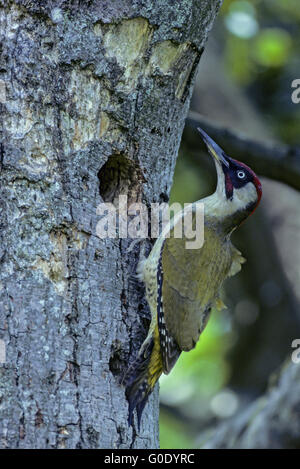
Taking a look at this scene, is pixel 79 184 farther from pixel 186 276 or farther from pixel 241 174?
pixel 241 174

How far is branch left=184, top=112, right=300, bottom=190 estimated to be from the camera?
5.62 m

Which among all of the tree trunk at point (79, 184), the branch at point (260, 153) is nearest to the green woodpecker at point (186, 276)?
the tree trunk at point (79, 184)

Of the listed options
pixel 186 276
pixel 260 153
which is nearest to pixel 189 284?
pixel 186 276

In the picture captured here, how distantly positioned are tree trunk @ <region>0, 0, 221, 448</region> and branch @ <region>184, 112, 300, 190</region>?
5.37 feet

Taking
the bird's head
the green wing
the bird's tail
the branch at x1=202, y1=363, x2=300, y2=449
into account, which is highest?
the bird's head

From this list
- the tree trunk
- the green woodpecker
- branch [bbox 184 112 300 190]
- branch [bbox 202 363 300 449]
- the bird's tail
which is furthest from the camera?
branch [bbox 184 112 300 190]

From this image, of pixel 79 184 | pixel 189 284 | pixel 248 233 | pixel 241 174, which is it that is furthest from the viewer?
pixel 248 233

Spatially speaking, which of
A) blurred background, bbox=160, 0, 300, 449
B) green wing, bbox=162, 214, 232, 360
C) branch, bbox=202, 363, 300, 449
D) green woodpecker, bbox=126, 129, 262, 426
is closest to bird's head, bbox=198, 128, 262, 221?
green woodpecker, bbox=126, 129, 262, 426

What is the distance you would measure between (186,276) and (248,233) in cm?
334

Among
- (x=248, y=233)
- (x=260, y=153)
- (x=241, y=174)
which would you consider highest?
(x=260, y=153)

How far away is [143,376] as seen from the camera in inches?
144

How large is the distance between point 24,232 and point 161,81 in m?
1.14

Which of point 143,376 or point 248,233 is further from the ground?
point 248,233

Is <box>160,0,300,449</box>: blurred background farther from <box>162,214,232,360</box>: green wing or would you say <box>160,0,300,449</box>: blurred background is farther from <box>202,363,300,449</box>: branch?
<box>162,214,232,360</box>: green wing
